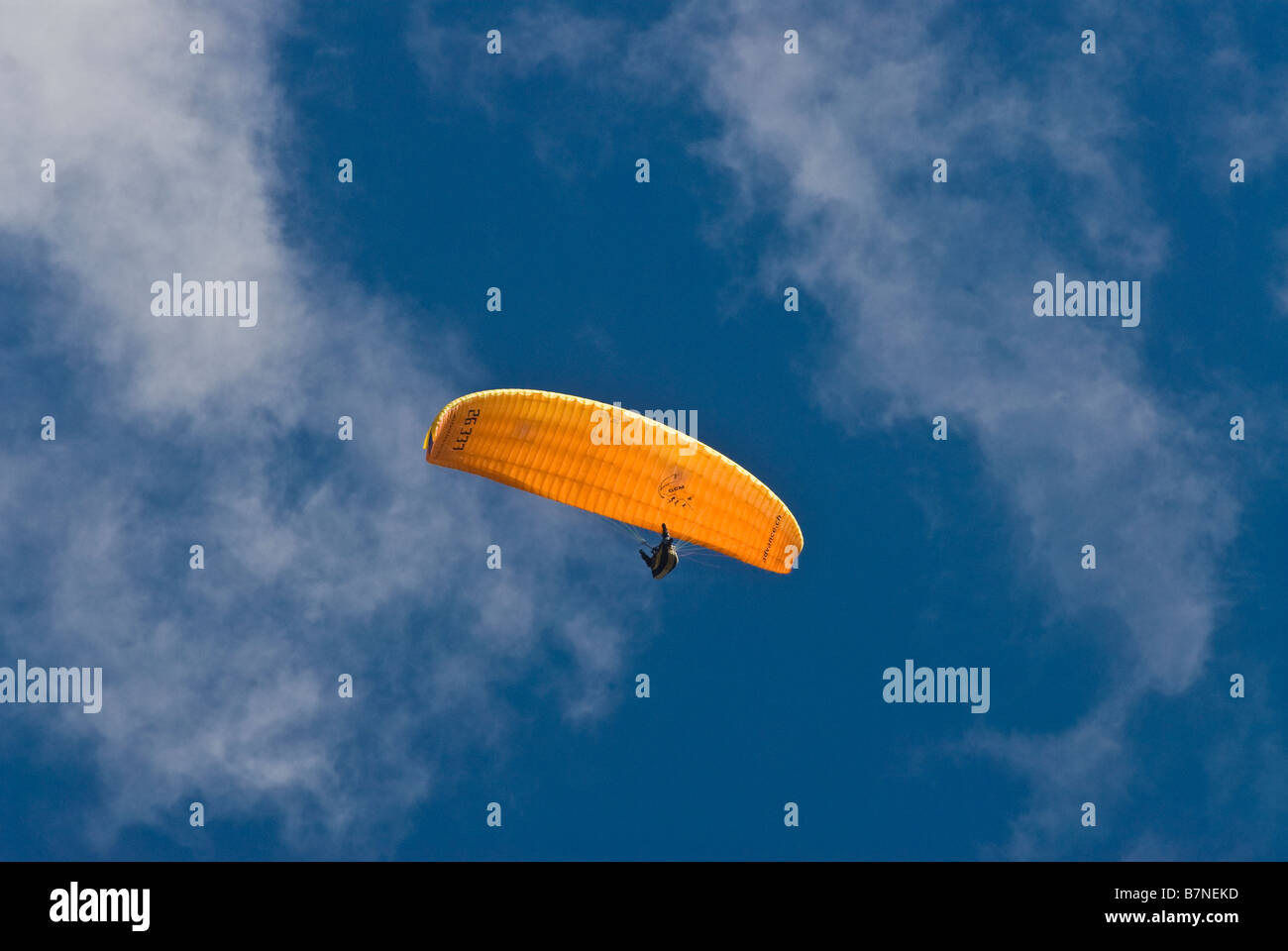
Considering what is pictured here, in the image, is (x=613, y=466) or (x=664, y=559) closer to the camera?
(x=613, y=466)

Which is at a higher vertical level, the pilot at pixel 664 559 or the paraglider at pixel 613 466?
the paraglider at pixel 613 466

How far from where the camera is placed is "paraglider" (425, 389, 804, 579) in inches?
2623

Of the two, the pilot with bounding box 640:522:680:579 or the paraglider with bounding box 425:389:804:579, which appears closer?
the paraglider with bounding box 425:389:804:579

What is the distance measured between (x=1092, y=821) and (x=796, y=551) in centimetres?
2292

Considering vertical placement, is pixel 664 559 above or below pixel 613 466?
below

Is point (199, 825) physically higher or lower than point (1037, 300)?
lower

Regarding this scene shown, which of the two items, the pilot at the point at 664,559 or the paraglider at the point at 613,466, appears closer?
the paraglider at the point at 613,466

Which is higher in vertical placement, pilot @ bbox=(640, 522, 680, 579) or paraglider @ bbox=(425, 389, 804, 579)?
paraglider @ bbox=(425, 389, 804, 579)

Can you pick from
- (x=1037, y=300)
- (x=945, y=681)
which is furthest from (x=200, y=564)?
(x=1037, y=300)

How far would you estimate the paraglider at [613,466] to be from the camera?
66.6 m

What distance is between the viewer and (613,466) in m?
66.8

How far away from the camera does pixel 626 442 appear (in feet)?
218
